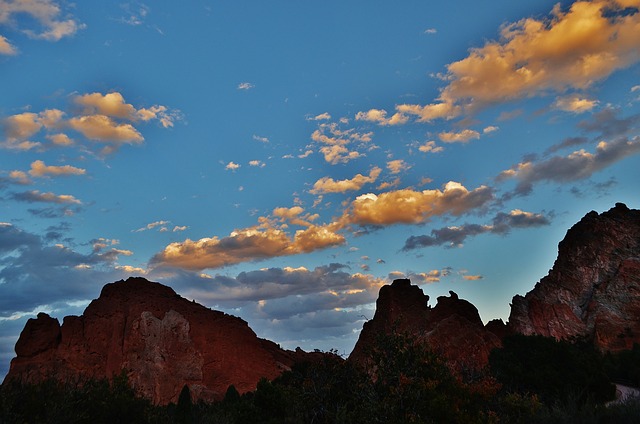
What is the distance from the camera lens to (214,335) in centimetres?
7494

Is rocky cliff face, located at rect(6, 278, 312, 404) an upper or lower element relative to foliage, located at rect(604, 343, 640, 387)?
upper

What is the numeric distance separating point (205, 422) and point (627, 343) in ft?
277

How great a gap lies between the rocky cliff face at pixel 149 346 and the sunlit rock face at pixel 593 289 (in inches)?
2321

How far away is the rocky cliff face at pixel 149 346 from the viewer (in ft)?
220

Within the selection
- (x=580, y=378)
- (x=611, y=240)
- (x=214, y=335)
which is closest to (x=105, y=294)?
(x=214, y=335)

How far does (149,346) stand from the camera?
69.2 metres

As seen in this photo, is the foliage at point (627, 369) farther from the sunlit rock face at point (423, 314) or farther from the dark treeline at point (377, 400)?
the dark treeline at point (377, 400)

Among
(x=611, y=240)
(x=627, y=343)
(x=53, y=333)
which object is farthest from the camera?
(x=611, y=240)

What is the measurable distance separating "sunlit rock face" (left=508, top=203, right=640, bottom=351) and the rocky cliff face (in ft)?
193

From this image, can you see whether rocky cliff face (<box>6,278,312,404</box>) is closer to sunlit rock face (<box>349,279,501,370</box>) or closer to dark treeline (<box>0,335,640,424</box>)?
sunlit rock face (<box>349,279,501,370</box>)

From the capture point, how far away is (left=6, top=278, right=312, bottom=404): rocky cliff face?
67.2 meters

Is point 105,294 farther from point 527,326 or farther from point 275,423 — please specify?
point 527,326

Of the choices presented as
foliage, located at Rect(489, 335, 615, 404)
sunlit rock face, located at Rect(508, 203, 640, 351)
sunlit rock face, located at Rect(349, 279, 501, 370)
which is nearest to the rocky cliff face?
sunlit rock face, located at Rect(349, 279, 501, 370)

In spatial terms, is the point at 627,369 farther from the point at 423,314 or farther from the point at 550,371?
the point at 423,314
